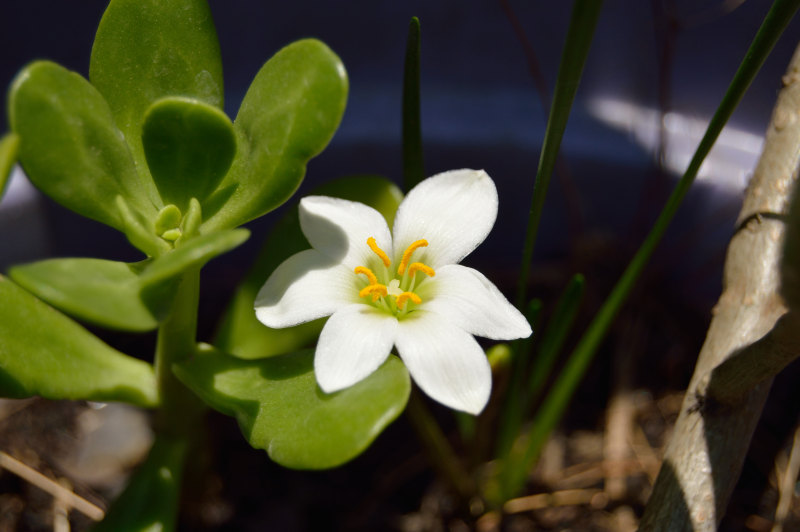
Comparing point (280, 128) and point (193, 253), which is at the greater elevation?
point (280, 128)

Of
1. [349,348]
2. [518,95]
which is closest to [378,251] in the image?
[349,348]

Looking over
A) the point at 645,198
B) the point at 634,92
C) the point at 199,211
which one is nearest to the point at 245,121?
the point at 199,211

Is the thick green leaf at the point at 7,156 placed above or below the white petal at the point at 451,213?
below

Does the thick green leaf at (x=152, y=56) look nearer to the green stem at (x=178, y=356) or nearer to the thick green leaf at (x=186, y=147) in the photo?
the thick green leaf at (x=186, y=147)

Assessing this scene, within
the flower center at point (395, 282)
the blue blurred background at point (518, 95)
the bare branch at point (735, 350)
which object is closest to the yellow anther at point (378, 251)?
the flower center at point (395, 282)

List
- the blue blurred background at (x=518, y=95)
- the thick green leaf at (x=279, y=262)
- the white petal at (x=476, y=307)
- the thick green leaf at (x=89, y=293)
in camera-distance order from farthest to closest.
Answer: the blue blurred background at (x=518, y=95) → the thick green leaf at (x=279, y=262) → the white petal at (x=476, y=307) → the thick green leaf at (x=89, y=293)

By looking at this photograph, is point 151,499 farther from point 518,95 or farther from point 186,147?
point 518,95

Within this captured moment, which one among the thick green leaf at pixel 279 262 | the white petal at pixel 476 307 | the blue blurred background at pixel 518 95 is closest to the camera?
the white petal at pixel 476 307
